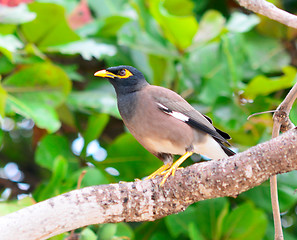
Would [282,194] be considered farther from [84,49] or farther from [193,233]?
[84,49]

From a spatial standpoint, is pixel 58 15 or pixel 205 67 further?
pixel 205 67

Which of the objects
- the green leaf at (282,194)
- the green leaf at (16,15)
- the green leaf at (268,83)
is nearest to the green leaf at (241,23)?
the green leaf at (268,83)

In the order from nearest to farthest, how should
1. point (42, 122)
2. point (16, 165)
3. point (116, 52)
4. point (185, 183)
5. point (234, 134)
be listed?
point (185, 183) → point (42, 122) → point (234, 134) → point (116, 52) → point (16, 165)

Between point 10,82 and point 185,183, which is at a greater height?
point 185,183

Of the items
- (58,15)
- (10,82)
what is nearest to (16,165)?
(10,82)

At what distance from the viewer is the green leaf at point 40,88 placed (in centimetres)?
353

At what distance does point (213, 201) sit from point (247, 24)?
1.44m

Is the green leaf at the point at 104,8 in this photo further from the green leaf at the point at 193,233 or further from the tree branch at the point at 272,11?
the tree branch at the point at 272,11

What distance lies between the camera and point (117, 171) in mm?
3857

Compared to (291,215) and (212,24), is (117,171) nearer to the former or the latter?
(212,24)

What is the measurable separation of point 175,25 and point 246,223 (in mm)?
1560

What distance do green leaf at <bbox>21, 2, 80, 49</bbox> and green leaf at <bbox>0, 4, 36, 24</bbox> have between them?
0.47ft

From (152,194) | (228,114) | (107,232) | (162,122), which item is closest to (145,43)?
(228,114)

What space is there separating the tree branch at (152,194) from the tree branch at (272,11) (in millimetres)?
469
